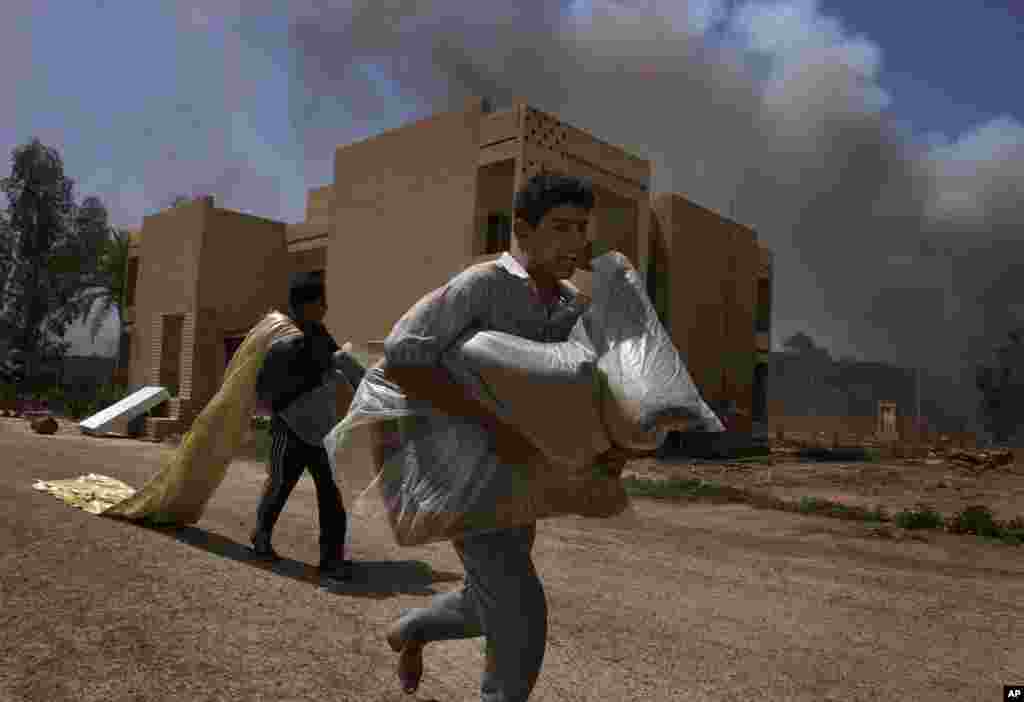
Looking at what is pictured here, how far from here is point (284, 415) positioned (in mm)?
4387

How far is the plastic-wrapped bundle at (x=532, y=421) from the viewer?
1.69m

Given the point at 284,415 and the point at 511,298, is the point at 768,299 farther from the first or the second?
the point at 511,298

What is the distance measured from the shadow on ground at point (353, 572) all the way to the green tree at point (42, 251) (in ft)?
88.5

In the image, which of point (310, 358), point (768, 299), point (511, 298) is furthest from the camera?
point (768, 299)

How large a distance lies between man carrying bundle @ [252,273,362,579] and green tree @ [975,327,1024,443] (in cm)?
4555

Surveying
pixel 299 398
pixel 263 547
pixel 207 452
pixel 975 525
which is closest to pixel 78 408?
pixel 207 452

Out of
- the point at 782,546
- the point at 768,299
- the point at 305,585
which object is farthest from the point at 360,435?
the point at 768,299

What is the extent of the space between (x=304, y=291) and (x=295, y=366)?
1.40 feet

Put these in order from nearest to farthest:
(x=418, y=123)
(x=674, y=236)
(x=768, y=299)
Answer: (x=418, y=123) → (x=674, y=236) → (x=768, y=299)

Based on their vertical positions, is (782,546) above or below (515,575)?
below

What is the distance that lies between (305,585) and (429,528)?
2359 mm

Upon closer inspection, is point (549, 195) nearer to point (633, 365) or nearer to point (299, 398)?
point (633, 365)

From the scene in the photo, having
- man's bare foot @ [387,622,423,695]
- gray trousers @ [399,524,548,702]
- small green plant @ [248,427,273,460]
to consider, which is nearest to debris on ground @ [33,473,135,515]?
man's bare foot @ [387,622,423,695]

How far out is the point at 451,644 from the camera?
336 cm
